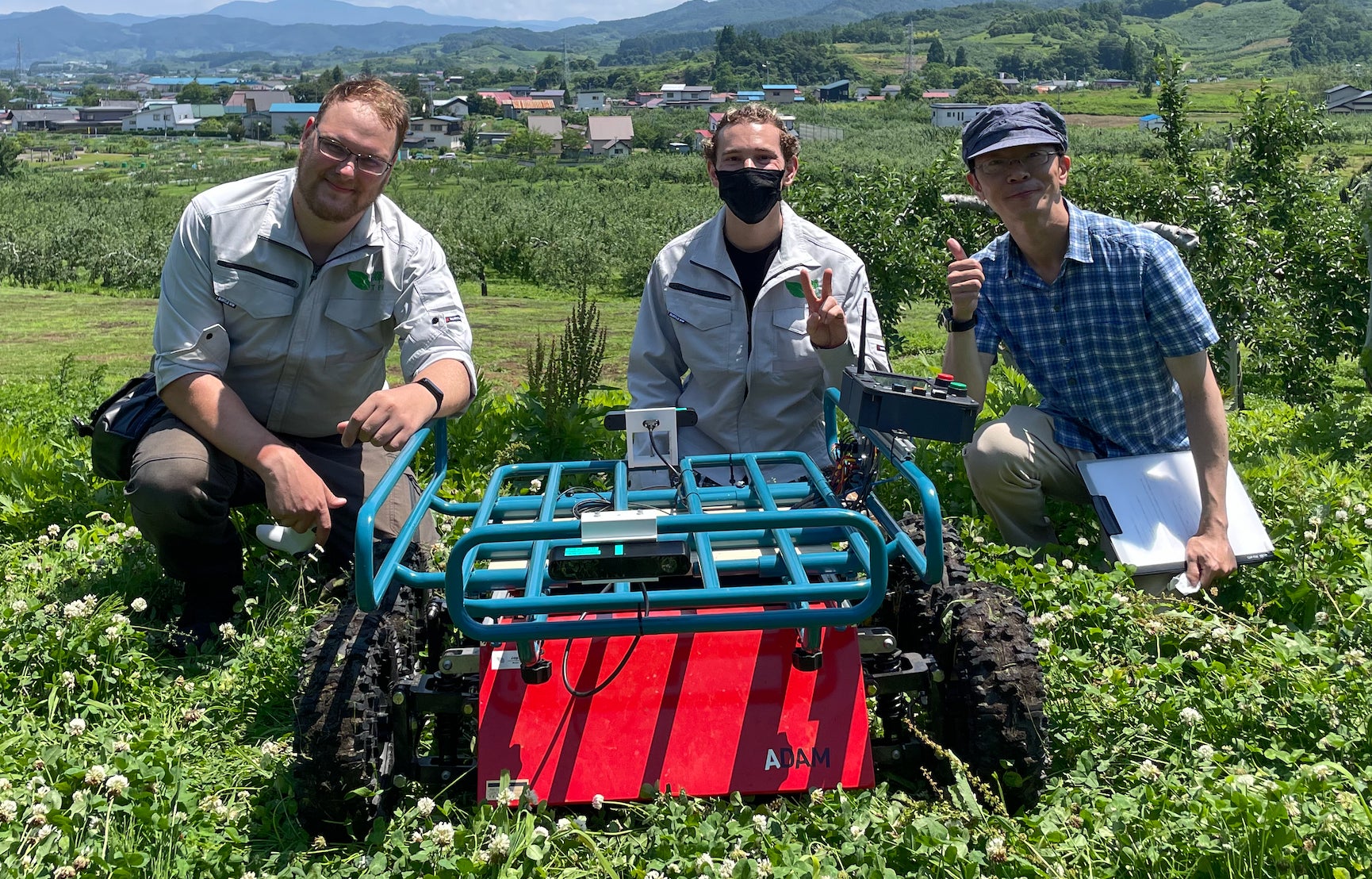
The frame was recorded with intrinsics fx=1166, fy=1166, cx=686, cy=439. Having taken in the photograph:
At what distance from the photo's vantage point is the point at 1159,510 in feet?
13.1

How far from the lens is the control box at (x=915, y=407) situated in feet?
9.93

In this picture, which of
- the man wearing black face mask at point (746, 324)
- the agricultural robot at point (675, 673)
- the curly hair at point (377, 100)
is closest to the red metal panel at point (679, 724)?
the agricultural robot at point (675, 673)

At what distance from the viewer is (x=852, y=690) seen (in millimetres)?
2979

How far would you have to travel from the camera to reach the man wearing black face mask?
433 centimetres

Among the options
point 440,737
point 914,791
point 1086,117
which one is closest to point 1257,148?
point 914,791

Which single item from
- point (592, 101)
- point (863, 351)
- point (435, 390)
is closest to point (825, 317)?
point (863, 351)

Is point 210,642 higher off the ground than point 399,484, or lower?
lower

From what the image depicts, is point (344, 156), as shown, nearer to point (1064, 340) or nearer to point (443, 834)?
point (443, 834)

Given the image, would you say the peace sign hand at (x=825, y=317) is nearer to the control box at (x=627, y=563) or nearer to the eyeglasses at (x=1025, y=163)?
the eyeglasses at (x=1025, y=163)

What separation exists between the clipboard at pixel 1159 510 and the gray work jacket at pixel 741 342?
36.5 inches

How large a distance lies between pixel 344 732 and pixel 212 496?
1392 mm

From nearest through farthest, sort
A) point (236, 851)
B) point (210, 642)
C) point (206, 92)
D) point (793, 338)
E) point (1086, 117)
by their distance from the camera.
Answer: point (236, 851), point (210, 642), point (793, 338), point (1086, 117), point (206, 92)

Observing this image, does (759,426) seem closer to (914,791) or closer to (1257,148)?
(914,791)

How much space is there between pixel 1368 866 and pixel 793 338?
2.56 metres
